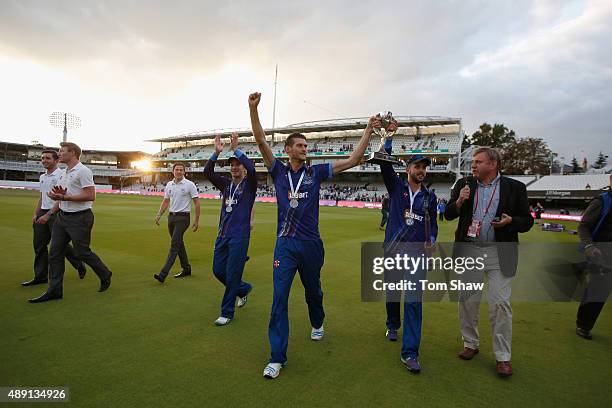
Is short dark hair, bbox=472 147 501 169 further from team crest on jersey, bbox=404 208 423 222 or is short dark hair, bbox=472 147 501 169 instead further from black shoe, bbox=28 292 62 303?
black shoe, bbox=28 292 62 303

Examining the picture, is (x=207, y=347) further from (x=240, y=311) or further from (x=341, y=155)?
(x=341, y=155)

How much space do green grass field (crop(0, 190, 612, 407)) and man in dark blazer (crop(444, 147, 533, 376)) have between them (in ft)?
1.21

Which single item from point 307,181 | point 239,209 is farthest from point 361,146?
point 239,209

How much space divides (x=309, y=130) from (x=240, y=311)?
206 feet

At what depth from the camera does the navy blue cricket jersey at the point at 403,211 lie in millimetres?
3762

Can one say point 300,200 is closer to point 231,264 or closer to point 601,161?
point 231,264

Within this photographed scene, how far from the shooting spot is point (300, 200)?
3.60 m

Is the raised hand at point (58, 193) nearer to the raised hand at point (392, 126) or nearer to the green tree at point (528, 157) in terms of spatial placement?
the raised hand at point (392, 126)

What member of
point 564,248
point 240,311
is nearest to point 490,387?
point 240,311

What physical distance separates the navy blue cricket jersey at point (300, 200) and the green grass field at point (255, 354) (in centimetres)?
134

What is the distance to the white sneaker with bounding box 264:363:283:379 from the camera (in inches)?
123

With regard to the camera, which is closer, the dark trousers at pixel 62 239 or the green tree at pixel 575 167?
the dark trousers at pixel 62 239

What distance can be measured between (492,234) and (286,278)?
221 centimetres

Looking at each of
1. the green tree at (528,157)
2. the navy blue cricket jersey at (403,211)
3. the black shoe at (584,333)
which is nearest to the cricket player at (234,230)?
the navy blue cricket jersey at (403,211)
